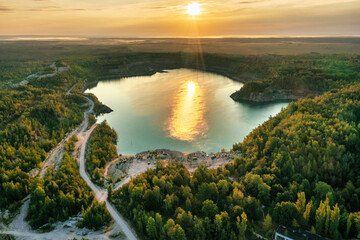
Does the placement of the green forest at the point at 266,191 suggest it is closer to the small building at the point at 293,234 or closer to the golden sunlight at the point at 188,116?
the small building at the point at 293,234

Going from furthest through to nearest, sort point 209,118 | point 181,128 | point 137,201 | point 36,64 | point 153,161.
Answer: point 36,64
point 209,118
point 181,128
point 153,161
point 137,201

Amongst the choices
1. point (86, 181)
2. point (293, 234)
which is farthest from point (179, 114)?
point (293, 234)

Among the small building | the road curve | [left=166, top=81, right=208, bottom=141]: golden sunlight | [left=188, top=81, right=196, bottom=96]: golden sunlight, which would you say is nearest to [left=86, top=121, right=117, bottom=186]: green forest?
→ the road curve

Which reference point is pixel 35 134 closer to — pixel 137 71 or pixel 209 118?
pixel 209 118

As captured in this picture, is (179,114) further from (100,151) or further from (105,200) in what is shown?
(105,200)

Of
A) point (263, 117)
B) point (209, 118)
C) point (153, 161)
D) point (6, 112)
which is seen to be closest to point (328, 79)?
point (263, 117)
